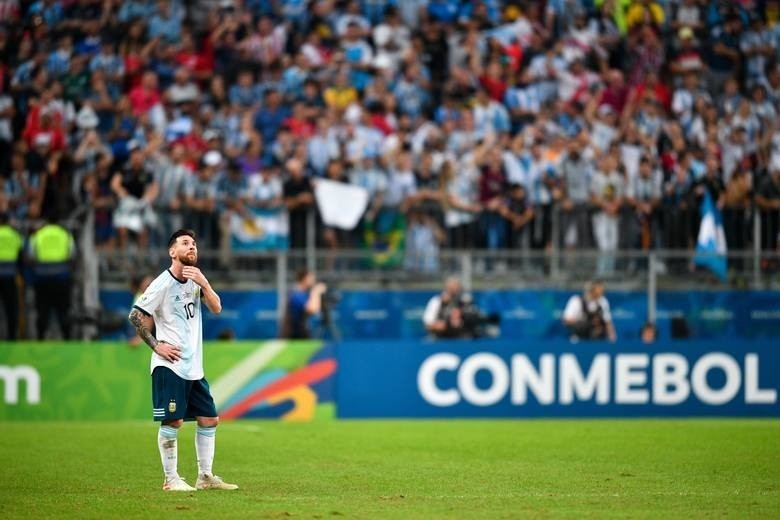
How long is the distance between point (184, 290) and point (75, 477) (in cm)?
247

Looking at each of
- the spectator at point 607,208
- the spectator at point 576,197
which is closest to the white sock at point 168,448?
the spectator at point 607,208

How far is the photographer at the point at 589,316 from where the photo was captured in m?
22.1

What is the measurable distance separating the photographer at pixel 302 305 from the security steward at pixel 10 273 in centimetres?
422

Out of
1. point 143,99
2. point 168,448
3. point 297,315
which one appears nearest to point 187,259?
point 168,448

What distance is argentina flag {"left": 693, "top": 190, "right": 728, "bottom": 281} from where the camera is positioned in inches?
866

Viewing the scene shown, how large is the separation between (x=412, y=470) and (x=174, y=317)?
330 cm

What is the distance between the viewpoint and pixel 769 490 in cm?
1198

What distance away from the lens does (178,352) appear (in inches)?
468

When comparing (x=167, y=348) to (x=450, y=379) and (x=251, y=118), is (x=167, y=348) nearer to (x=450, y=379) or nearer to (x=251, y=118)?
(x=450, y=379)

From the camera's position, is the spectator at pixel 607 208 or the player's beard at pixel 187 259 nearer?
the player's beard at pixel 187 259

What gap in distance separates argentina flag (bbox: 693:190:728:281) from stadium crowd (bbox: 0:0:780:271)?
0.20 metres

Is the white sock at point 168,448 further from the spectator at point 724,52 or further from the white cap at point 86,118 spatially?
the spectator at point 724,52

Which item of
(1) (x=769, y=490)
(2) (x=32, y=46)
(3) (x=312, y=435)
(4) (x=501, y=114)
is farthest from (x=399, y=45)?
(1) (x=769, y=490)

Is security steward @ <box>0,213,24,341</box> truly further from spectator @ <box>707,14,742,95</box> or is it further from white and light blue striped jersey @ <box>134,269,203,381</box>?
spectator @ <box>707,14,742,95</box>
